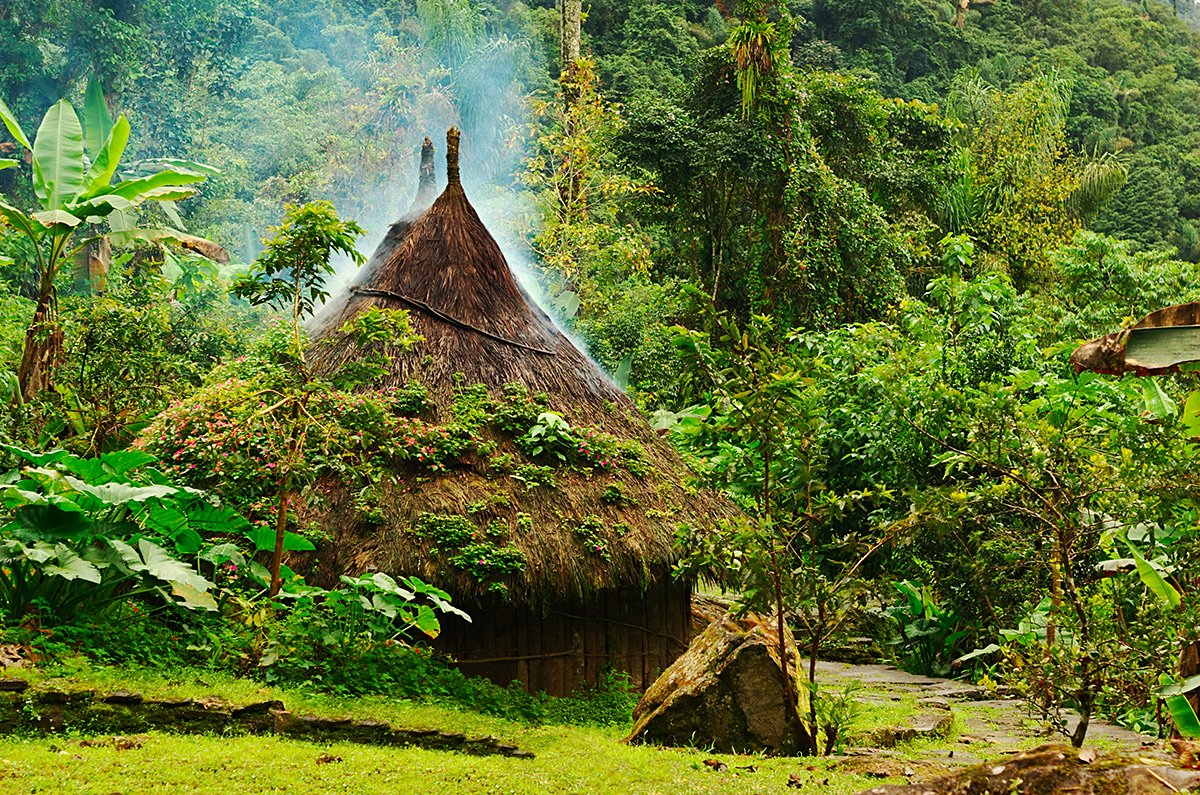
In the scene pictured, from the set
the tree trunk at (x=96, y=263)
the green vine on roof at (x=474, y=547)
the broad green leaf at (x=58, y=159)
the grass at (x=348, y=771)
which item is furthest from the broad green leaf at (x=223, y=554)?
the tree trunk at (x=96, y=263)

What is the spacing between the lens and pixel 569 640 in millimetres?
7621

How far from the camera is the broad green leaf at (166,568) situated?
5676mm

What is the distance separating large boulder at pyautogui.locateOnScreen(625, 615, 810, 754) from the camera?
19.5ft

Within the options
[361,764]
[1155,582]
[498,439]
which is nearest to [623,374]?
[498,439]

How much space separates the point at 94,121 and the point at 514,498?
250 inches

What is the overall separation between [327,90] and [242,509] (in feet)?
70.6

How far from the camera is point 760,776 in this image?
496cm

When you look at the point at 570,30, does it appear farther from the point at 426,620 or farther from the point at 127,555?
the point at 127,555

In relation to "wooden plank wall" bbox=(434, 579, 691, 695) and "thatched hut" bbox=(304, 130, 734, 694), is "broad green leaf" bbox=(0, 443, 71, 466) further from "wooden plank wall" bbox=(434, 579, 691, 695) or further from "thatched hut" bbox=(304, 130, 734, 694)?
"wooden plank wall" bbox=(434, 579, 691, 695)

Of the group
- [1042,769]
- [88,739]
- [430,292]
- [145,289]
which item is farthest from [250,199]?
[1042,769]

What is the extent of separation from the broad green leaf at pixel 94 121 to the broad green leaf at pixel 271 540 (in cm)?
557

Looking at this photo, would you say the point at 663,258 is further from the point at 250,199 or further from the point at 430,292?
the point at 430,292

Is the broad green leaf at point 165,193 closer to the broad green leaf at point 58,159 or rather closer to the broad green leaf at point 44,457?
the broad green leaf at point 58,159

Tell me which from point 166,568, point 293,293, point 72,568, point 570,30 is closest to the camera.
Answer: point 72,568
